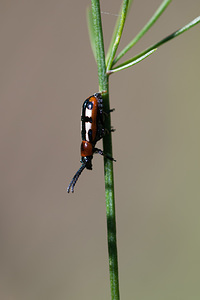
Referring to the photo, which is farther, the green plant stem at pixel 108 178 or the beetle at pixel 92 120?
the beetle at pixel 92 120

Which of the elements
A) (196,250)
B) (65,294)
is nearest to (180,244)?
(196,250)

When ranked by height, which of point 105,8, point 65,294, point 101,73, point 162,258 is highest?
point 105,8

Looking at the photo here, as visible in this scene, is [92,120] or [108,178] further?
[92,120]

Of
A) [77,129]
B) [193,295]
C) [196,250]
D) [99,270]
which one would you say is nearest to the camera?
[193,295]

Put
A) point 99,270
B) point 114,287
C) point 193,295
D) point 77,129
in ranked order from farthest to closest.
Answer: point 77,129 < point 99,270 < point 193,295 < point 114,287

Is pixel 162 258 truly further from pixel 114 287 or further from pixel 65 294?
pixel 114 287

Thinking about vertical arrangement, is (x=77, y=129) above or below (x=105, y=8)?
below

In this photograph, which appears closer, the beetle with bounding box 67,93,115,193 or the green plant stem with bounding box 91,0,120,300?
the green plant stem with bounding box 91,0,120,300

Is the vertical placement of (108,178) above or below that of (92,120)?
below

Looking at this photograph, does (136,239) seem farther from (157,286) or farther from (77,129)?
(77,129)

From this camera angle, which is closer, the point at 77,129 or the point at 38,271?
the point at 38,271
